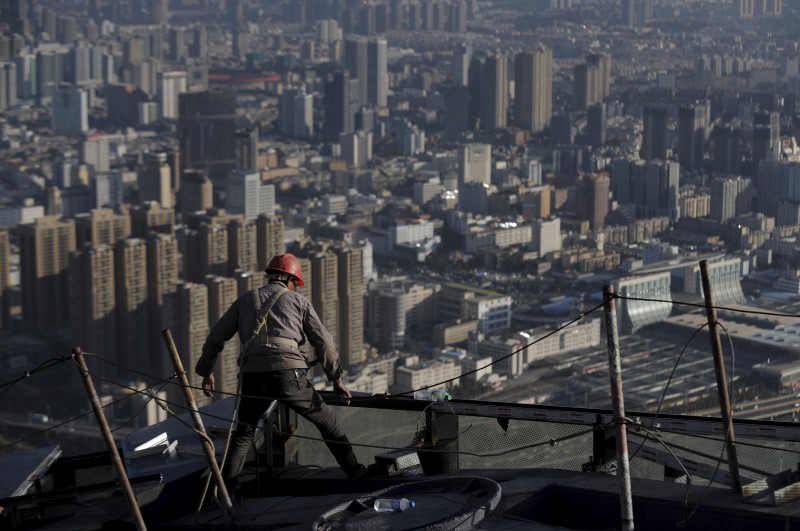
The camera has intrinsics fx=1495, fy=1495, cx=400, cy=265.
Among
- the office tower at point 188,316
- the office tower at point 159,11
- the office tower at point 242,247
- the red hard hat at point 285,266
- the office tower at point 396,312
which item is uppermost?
the office tower at point 159,11

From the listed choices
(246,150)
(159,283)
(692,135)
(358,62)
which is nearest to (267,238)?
(159,283)

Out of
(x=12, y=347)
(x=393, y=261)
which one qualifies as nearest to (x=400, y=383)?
(x=12, y=347)

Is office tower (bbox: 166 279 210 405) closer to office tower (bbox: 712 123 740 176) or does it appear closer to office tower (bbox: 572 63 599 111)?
office tower (bbox: 712 123 740 176)

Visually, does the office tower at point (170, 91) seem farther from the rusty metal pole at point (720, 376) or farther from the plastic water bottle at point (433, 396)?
the rusty metal pole at point (720, 376)

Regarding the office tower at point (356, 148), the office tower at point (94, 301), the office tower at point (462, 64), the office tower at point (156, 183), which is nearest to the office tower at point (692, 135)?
the office tower at point (356, 148)

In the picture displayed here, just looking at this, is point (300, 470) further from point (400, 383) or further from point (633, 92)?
point (633, 92)

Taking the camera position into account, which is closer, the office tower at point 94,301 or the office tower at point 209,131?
the office tower at point 94,301
